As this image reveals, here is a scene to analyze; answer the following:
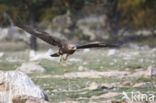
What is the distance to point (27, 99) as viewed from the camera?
474 cm

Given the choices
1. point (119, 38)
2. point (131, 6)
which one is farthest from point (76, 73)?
point (131, 6)

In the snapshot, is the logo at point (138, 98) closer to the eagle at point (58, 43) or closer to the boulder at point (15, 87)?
the boulder at point (15, 87)

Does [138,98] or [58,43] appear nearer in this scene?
[138,98]

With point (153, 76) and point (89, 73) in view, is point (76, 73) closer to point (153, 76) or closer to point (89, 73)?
point (89, 73)

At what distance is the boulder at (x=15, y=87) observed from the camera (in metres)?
4.82

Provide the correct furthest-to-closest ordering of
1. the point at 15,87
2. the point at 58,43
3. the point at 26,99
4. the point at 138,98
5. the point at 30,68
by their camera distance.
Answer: the point at 30,68 → the point at 58,43 → the point at 138,98 → the point at 15,87 → the point at 26,99

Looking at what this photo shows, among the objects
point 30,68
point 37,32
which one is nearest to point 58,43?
point 37,32

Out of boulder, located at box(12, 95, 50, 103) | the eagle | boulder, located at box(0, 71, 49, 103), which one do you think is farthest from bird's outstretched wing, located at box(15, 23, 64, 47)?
boulder, located at box(12, 95, 50, 103)

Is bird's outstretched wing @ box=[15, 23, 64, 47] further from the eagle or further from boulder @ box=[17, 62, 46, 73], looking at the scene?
boulder @ box=[17, 62, 46, 73]

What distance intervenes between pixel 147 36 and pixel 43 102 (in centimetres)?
1800

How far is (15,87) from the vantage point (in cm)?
493

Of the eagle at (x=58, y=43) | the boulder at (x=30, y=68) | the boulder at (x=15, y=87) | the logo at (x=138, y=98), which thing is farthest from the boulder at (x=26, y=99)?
the boulder at (x=30, y=68)

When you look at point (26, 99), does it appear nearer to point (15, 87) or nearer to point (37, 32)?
point (15, 87)

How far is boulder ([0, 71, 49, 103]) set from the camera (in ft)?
15.8
